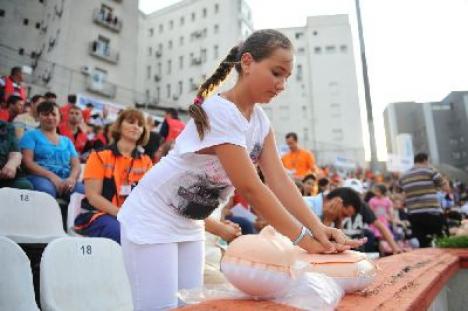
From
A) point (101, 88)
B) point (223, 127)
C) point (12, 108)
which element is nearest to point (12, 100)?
point (12, 108)

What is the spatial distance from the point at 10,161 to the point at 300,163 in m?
4.97

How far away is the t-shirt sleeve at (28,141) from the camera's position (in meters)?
3.84

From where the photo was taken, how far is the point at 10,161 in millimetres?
3432

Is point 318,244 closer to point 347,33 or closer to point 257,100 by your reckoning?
point 257,100

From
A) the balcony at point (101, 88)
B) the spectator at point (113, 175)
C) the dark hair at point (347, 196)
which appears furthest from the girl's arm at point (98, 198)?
the balcony at point (101, 88)

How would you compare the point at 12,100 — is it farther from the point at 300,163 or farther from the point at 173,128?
the point at 300,163

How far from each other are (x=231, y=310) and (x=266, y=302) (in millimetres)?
178

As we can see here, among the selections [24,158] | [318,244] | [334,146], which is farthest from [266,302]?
[334,146]

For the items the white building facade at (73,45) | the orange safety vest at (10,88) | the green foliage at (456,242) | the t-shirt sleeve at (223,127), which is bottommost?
the green foliage at (456,242)

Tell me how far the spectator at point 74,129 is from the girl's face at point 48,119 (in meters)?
1.79

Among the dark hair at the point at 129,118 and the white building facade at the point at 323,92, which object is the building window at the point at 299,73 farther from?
the dark hair at the point at 129,118

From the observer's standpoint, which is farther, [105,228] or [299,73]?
[299,73]

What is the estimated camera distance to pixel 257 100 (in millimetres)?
1472

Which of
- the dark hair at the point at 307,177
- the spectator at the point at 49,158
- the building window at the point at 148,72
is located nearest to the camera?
the spectator at the point at 49,158
